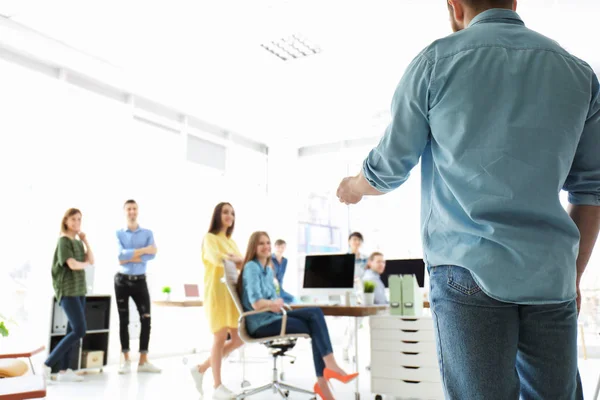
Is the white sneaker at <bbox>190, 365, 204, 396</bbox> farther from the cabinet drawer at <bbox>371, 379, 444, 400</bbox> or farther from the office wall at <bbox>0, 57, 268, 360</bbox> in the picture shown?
the office wall at <bbox>0, 57, 268, 360</bbox>

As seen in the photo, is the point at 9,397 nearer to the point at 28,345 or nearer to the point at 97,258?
the point at 28,345

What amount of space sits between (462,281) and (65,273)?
480 centimetres

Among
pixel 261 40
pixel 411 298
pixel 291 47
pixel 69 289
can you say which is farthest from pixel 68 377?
pixel 291 47

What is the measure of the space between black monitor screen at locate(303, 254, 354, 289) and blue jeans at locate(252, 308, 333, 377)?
78 centimetres

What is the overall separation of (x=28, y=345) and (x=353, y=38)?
4.70 meters

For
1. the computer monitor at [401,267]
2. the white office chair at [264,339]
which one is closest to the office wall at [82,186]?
the white office chair at [264,339]

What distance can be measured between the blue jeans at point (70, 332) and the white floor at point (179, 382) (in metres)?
0.26

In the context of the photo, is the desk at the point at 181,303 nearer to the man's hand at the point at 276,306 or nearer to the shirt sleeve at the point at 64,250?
the shirt sleeve at the point at 64,250

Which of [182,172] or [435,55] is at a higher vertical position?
[182,172]

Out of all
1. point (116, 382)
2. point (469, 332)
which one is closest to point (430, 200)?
point (469, 332)

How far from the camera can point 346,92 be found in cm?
698

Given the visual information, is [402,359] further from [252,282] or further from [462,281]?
[462,281]

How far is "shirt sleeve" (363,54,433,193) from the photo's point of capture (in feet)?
3.29

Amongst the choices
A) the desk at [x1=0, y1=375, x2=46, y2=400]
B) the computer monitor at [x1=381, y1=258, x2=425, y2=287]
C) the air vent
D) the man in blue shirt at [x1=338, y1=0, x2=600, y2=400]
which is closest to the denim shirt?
the desk at [x1=0, y1=375, x2=46, y2=400]
